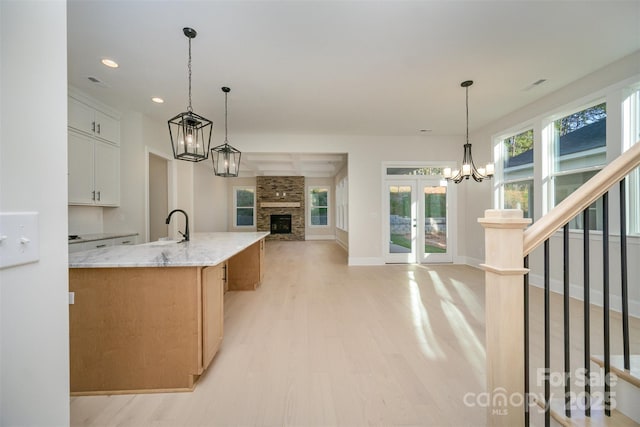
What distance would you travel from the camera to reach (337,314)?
2.87m

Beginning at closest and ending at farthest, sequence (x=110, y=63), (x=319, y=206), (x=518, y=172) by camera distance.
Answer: (x=110, y=63), (x=518, y=172), (x=319, y=206)

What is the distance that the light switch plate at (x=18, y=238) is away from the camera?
56 cm

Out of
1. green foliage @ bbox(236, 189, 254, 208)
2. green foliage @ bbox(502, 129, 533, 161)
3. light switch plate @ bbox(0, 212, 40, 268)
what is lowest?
light switch plate @ bbox(0, 212, 40, 268)

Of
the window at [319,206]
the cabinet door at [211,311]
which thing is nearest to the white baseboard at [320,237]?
the window at [319,206]

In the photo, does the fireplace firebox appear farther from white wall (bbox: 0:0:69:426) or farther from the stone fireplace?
white wall (bbox: 0:0:69:426)

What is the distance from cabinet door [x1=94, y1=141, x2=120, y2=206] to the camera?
3496mm

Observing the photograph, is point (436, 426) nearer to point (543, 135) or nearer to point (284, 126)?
point (543, 135)

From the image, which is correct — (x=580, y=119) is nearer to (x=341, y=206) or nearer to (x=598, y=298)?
(x=598, y=298)

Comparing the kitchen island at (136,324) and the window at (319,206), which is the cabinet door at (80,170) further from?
the window at (319,206)

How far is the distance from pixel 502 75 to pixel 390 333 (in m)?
3.29

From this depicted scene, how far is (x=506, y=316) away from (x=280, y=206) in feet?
31.6

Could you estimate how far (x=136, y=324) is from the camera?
1609mm

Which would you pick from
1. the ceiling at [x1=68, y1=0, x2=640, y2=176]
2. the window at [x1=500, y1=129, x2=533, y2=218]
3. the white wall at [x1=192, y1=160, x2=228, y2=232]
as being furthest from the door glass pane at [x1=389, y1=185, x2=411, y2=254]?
the white wall at [x1=192, y1=160, x2=228, y2=232]

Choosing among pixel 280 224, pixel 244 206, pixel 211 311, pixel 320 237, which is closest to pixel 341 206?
pixel 320 237
